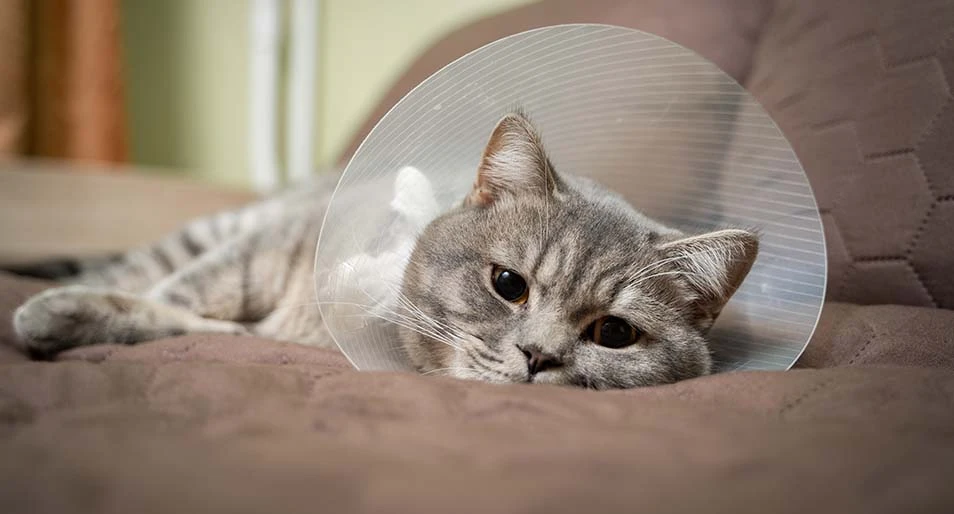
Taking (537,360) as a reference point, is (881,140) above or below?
above

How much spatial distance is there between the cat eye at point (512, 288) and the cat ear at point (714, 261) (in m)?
0.20

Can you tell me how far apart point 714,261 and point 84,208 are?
2003 mm

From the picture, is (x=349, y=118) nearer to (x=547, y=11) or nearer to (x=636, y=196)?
(x=547, y=11)

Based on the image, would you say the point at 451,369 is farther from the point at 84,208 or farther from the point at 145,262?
the point at 84,208

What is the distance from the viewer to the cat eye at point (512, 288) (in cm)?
85

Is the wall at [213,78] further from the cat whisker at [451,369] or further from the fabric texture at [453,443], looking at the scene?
the fabric texture at [453,443]

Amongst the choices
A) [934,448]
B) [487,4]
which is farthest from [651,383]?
[487,4]

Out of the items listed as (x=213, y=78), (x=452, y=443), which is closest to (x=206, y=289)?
(x=452, y=443)

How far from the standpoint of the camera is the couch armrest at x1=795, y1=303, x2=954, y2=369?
2.55ft

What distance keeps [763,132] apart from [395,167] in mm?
498

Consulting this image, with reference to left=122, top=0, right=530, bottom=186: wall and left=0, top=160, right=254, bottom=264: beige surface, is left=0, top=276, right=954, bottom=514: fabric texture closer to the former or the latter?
left=0, top=160, right=254, bottom=264: beige surface

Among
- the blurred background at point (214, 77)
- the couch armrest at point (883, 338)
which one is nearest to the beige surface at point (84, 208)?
the blurred background at point (214, 77)

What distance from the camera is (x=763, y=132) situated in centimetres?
87

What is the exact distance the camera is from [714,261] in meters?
0.86
